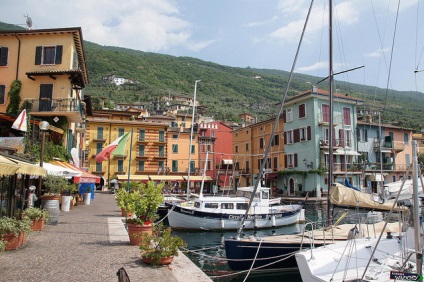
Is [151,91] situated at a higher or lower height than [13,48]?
higher

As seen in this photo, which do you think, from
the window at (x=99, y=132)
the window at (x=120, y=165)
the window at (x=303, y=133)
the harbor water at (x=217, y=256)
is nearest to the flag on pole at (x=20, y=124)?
the harbor water at (x=217, y=256)

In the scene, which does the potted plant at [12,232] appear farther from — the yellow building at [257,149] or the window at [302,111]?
the window at [302,111]

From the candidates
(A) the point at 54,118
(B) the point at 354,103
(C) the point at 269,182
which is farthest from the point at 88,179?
(B) the point at 354,103

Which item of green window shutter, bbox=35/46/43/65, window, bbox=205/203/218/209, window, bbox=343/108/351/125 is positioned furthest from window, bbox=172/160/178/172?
window, bbox=205/203/218/209

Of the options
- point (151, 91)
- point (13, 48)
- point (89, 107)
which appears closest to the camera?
point (13, 48)

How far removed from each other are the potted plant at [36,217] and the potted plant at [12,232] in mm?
2767

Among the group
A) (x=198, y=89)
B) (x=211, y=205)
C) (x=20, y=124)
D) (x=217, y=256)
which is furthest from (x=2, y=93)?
(x=198, y=89)

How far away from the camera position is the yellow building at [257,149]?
53.8 meters

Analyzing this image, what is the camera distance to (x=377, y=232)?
557 inches

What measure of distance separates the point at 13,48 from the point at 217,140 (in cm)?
4446

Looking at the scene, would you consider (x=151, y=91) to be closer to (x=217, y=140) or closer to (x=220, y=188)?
(x=217, y=140)

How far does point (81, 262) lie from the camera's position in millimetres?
9172

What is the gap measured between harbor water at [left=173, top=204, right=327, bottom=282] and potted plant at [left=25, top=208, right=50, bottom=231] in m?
5.69

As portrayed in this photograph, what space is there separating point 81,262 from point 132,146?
49.7 meters
